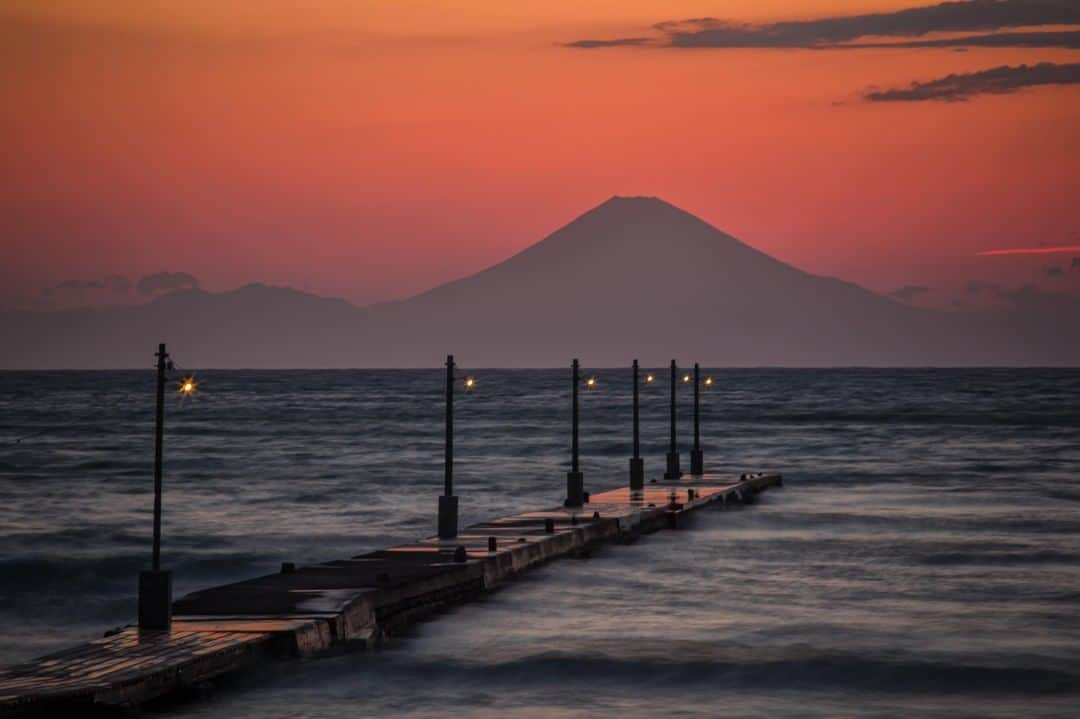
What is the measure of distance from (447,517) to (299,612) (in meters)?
12.7

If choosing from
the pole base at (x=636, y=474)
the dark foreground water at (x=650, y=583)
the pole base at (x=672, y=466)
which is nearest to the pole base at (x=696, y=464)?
the pole base at (x=672, y=466)

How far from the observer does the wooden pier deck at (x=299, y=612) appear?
2147cm

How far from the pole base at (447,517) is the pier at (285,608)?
0.03 metres

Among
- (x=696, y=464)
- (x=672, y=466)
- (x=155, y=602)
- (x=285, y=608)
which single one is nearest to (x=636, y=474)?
(x=672, y=466)

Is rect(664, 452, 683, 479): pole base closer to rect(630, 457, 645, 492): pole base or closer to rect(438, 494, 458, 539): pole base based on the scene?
rect(630, 457, 645, 492): pole base

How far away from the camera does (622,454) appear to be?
106750mm

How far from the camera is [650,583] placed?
127 ft

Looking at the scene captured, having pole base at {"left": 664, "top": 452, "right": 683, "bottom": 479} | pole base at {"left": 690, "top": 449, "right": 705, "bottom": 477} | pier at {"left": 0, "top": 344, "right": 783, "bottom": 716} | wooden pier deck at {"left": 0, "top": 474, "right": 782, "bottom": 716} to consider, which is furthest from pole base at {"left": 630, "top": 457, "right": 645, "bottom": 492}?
wooden pier deck at {"left": 0, "top": 474, "right": 782, "bottom": 716}

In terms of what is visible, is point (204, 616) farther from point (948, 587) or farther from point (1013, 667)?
point (948, 587)

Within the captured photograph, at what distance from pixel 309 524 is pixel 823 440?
71.5 m

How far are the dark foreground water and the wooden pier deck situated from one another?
19.5 inches

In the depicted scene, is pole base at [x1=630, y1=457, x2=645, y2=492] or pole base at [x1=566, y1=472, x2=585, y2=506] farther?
pole base at [x1=630, y1=457, x2=645, y2=492]

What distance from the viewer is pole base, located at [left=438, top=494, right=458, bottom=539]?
39.9m

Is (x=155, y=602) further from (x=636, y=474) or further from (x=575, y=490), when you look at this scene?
(x=636, y=474)
